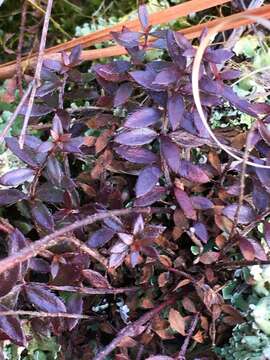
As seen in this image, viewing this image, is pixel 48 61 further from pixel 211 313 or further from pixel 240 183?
pixel 211 313

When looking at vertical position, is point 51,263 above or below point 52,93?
below

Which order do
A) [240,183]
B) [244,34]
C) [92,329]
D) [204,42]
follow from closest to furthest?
1. [204,42]
2. [240,183]
3. [92,329]
4. [244,34]

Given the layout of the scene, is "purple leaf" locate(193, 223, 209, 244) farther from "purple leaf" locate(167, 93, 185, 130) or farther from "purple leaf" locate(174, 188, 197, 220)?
"purple leaf" locate(167, 93, 185, 130)

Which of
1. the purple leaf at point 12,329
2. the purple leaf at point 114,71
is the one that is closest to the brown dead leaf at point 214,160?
the purple leaf at point 114,71

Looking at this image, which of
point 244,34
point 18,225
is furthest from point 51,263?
point 244,34

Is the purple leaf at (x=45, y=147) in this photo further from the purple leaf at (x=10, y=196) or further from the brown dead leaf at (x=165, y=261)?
the brown dead leaf at (x=165, y=261)

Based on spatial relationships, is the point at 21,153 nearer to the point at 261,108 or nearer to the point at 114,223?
the point at 114,223

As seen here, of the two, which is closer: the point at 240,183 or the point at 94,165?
the point at 240,183
